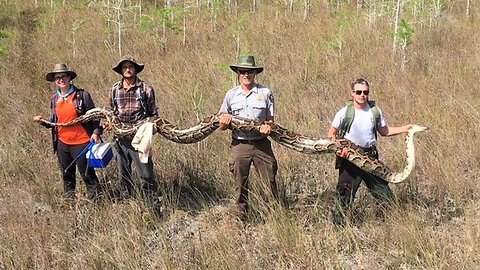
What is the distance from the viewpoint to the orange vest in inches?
191

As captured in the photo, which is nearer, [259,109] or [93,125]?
[259,109]

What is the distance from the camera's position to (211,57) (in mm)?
10742

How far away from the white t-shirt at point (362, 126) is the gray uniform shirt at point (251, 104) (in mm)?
681

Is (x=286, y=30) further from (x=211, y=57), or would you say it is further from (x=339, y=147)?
(x=339, y=147)

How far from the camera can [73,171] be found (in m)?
5.14

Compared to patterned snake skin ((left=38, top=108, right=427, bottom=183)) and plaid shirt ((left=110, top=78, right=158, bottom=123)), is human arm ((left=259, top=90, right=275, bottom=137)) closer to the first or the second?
patterned snake skin ((left=38, top=108, right=427, bottom=183))

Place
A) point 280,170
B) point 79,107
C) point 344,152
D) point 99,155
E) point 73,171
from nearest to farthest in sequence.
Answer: point 344,152, point 99,155, point 79,107, point 73,171, point 280,170

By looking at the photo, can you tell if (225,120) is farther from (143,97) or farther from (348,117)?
(348,117)

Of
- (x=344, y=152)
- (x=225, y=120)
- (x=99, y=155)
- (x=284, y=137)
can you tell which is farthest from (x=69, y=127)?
(x=344, y=152)

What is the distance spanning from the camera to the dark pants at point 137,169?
4.76m

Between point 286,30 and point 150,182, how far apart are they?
899cm

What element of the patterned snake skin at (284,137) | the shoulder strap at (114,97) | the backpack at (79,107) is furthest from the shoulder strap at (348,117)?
the backpack at (79,107)

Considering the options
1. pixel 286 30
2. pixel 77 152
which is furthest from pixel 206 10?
pixel 77 152

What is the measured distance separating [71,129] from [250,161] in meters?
2.00
